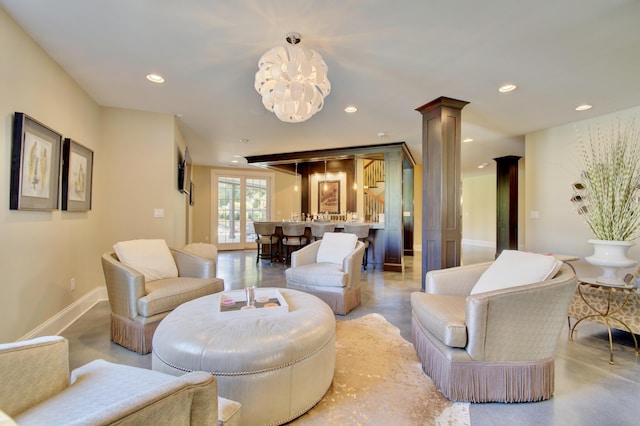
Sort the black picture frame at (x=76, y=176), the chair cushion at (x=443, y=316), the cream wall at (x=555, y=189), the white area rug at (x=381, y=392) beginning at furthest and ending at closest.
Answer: the cream wall at (x=555, y=189) → the black picture frame at (x=76, y=176) → the chair cushion at (x=443, y=316) → the white area rug at (x=381, y=392)

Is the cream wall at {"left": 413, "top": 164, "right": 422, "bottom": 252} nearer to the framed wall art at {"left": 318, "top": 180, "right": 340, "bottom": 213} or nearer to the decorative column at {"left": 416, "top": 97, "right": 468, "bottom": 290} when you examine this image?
the framed wall art at {"left": 318, "top": 180, "right": 340, "bottom": 213}

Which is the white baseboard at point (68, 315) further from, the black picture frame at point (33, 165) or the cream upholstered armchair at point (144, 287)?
the black picture frame at point (33, 165)

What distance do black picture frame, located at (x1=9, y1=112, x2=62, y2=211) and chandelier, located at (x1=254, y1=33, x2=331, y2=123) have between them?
181 cm

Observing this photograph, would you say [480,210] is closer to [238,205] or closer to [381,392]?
[238,205]

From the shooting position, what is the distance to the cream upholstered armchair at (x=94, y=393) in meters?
0.62

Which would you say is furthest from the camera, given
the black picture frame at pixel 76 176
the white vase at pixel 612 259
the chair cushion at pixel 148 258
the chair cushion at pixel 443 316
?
the black picture frame at pixel 76 176

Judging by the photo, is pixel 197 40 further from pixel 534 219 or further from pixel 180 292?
pixel 534 219

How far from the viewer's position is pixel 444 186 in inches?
141

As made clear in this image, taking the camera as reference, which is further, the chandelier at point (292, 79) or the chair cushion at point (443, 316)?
the chandelier at point (292, 79)

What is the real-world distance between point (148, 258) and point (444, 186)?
11.2ft

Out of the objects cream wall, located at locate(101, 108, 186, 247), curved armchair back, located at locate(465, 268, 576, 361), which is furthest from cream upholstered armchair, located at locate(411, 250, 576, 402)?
cream wall, located at locate(101, 108, 186, 247)

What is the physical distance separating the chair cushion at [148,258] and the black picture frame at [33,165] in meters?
0.69

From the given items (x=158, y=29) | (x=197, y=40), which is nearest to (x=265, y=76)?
(x=197, y=40)

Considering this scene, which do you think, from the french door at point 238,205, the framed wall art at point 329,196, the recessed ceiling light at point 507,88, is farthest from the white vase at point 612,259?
the french door at point 238,205
